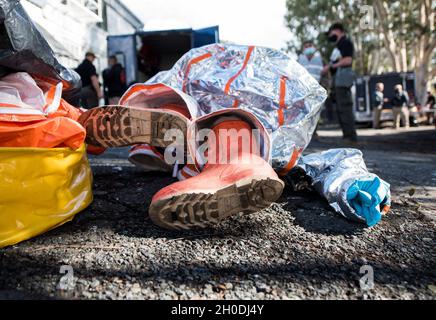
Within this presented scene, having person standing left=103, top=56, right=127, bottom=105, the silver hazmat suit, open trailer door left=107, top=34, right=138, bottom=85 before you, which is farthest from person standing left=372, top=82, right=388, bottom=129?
the silver hazmat suit

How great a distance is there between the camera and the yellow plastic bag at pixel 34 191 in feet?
3.59

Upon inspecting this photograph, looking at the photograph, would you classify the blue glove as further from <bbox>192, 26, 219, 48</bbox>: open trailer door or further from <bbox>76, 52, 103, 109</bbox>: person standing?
<bbox>192, 26, 219, 48</bbox>: open trailer door

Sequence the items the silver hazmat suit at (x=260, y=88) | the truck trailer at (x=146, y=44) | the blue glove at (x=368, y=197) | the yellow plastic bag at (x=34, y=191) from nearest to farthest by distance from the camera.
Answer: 1. the yellow plastic bag at (x=34, y=191)
2. the blue glove at (x=368, y=197)
3. the silver hazmat suit at (x=260, y=88)
4. the truck trailer at (x=146, y=44)

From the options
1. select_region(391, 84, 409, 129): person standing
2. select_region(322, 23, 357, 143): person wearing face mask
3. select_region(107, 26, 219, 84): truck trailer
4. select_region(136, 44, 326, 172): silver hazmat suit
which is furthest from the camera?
select_region(391, 84, 409, 129): person standing

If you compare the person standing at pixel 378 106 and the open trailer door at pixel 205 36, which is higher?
the open trailer door at pixel 205 36

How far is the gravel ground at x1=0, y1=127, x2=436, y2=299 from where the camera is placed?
36.3 inches

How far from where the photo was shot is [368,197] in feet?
4.18

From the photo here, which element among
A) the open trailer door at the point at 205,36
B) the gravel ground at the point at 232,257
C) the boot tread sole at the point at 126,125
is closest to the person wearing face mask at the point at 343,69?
the gravel ground at the point at 232,257

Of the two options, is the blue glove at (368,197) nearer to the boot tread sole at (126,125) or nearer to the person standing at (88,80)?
the boot tread sole at (126,125)

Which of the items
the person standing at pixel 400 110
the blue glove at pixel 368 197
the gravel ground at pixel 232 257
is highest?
the person standing at pixel 400 110

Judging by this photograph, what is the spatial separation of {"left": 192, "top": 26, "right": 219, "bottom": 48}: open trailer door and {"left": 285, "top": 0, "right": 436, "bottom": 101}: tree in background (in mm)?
4661

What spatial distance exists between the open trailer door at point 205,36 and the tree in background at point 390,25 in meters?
4.66

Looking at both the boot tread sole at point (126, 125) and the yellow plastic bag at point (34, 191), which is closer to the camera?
the yellow plastic bag at point (34, 191)
